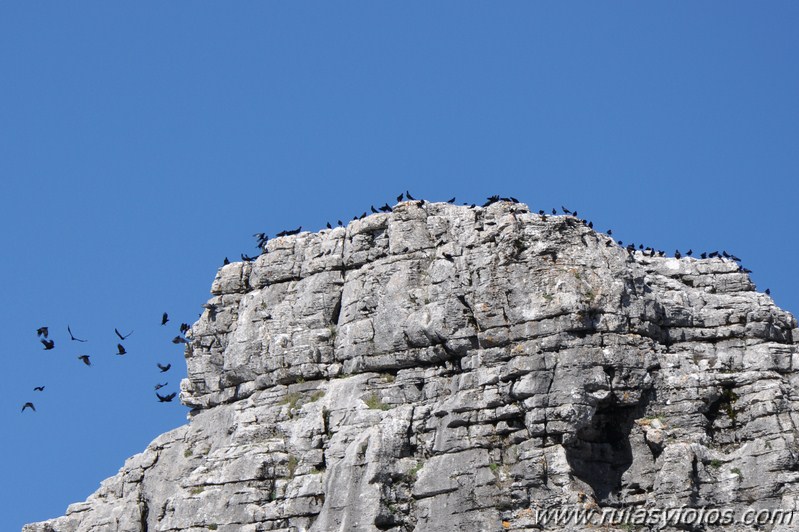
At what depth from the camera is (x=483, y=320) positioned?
87750 millimetres

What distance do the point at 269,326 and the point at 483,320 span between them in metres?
12.9

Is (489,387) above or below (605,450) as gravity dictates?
above

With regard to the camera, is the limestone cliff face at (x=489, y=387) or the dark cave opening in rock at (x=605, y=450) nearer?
the limestone cliff face at (x=489, y=387)

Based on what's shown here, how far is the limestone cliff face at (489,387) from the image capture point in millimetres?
84062

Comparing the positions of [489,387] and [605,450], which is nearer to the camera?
[605,450]

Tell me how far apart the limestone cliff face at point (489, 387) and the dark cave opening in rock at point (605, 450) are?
0.09 m

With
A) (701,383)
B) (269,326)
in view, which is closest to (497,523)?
(701,383)

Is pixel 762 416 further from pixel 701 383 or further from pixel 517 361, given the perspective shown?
pixel 517 361

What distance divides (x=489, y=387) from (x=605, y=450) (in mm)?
5116

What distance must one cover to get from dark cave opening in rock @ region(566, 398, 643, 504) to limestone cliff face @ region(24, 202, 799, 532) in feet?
0.28

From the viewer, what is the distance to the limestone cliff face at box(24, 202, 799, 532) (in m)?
84.1

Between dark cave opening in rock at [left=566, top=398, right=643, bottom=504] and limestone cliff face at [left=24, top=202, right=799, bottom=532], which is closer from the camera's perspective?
limestone cliff face at [left=24, top=202, right=799, bottom=532]

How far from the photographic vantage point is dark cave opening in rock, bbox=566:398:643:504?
3322 inches

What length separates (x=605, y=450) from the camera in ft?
282
